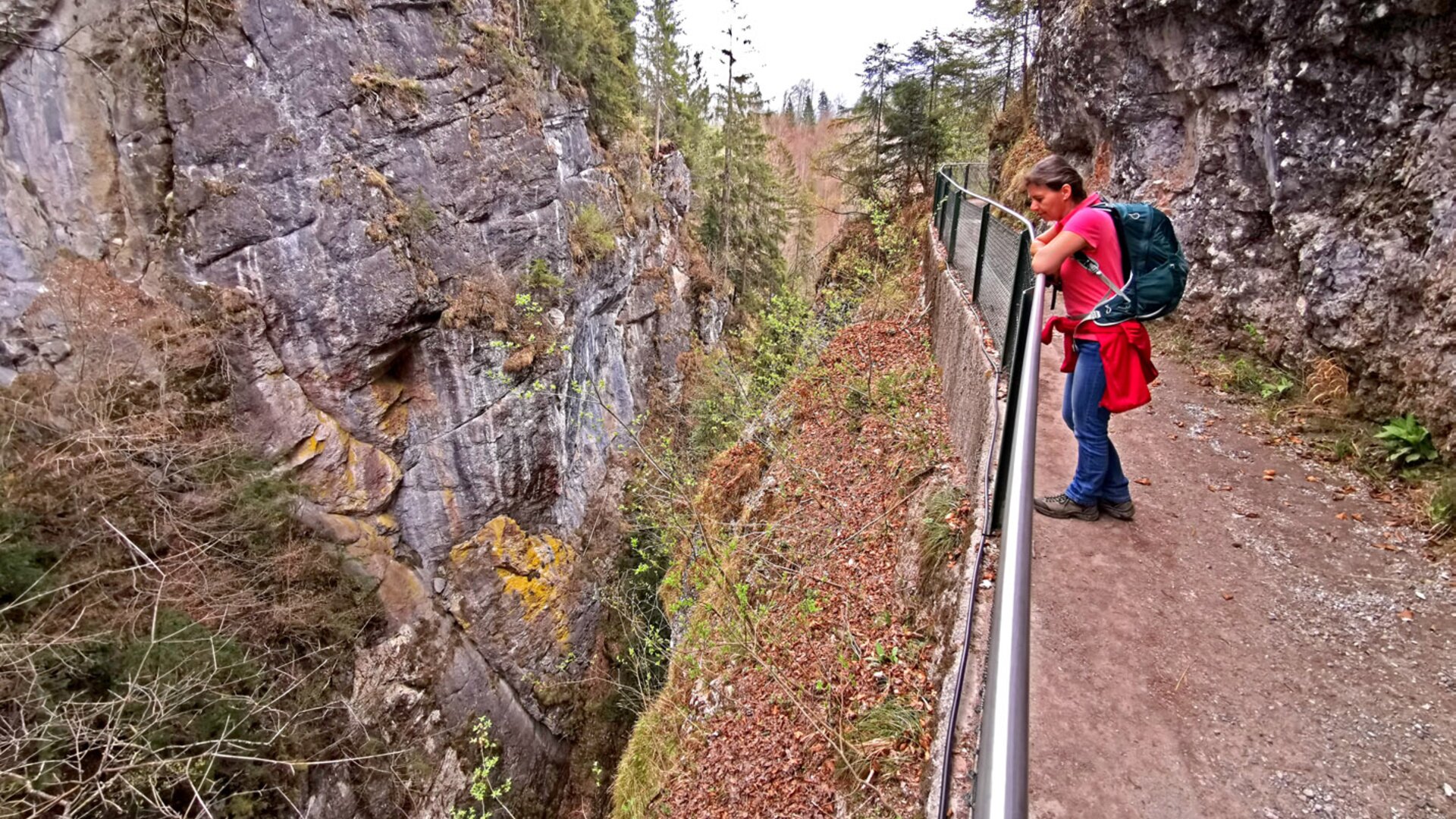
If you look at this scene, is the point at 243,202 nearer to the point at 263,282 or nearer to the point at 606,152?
the point at 263,282

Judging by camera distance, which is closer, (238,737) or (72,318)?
(238,737)

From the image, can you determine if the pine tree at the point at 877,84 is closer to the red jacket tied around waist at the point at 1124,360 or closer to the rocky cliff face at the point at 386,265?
the rocky cliff face at the point at 386,265

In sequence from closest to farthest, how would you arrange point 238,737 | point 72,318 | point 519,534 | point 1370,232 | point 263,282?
point 1370,232 < point 238,737 < point 72,318 < point 263,282 < point 519,534

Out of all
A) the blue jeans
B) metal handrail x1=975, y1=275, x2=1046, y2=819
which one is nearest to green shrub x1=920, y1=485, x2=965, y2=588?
the blue jeans

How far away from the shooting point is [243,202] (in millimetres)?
9992

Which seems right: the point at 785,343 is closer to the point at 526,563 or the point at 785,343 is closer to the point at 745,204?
the point at 526,563

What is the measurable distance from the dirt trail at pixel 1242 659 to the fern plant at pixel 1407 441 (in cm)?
27

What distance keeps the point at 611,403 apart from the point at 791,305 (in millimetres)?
8224

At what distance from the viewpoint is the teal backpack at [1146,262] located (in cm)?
269

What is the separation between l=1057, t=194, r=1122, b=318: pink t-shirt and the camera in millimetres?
2725

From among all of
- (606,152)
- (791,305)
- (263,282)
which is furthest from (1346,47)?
(606,152)

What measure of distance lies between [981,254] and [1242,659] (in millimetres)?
4500

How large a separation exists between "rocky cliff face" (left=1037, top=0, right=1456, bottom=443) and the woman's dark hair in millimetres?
2369

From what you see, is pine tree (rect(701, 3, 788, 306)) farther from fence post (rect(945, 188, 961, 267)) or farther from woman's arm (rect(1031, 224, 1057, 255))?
woman's arm (rect(1031, 224, 1057, 255))
